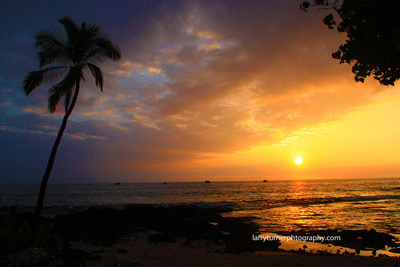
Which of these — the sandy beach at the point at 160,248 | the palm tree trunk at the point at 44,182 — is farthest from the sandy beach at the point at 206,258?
the palm tree trunk at the point at 44,182

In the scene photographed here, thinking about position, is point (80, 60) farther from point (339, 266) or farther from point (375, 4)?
point (339, 266)

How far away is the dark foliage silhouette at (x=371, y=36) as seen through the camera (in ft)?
17.1

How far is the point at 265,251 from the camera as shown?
555 inches

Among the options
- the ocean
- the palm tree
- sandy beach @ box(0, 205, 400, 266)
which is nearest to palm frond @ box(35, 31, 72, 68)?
the palm tree

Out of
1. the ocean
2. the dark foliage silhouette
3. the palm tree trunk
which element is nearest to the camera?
the dark foliage silhouette

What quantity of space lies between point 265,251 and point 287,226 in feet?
31.4

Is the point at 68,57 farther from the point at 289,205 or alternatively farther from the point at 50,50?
the point at 289,205

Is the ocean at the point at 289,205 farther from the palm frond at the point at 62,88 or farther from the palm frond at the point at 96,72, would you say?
the palm frond at the point at 96,72

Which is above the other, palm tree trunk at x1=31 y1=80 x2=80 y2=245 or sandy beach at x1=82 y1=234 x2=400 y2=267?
palm tree trunk at x1=31 y1=80 x2=80 y2=245

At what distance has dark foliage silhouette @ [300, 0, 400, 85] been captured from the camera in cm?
522

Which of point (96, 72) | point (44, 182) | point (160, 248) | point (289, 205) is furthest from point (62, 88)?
point (289, 205)

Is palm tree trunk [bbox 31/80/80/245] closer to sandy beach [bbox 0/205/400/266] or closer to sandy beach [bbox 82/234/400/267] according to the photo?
sandy beach [bbox 0/205/400/266]

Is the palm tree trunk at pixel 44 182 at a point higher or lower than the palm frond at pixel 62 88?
lower

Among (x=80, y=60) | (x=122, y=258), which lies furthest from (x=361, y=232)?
(x=80, y=60)
